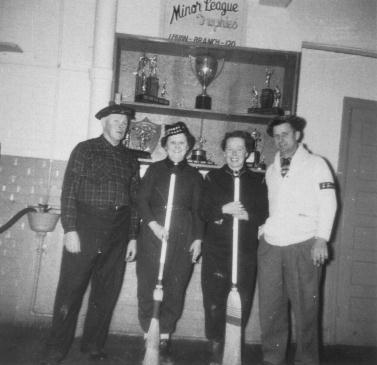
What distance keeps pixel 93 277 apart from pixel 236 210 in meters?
1.14

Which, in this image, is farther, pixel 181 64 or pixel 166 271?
pixel 181 64

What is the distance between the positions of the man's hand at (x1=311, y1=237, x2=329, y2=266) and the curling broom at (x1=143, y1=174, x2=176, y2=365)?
102 centimetres

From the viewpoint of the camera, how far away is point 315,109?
3.61 m

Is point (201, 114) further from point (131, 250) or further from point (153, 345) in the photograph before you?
point (153, 345)

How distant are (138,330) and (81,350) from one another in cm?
69

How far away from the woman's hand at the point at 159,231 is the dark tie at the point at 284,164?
97cm

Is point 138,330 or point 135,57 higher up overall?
point 135,57

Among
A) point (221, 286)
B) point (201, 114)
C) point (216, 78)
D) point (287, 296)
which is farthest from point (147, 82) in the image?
point (287, 296)

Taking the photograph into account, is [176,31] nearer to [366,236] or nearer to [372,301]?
[366,236]

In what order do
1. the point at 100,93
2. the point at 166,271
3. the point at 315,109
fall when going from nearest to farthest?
1. the point at 166,271
2. the point at 100,93
3. the point at 315,109

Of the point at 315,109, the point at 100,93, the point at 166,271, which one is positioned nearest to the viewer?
the point at 166,271

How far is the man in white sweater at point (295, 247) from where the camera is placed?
2656 mm

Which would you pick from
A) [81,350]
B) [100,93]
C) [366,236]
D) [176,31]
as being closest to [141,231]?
[81,350]

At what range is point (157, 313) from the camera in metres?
2.58
